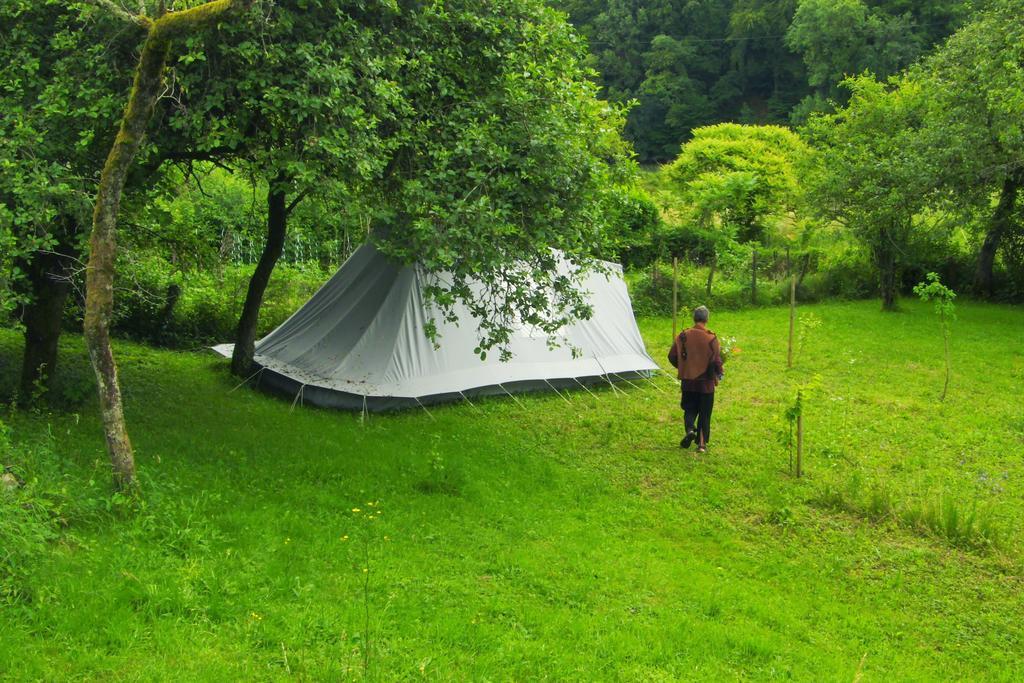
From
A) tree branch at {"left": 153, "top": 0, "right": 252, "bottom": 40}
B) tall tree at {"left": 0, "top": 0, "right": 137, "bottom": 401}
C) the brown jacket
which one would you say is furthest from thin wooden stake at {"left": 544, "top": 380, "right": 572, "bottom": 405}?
tree branch at {"left": 153, "top": 0, "right": 252, "bottom": 40}

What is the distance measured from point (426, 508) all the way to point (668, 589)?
2.17 meters

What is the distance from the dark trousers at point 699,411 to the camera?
373 inches

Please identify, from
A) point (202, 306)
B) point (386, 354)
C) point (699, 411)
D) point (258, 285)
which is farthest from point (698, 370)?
point (202, 306)

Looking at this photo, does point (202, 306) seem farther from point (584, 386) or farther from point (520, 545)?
point (520, 545)

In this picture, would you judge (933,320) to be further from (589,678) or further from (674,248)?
(589,678)

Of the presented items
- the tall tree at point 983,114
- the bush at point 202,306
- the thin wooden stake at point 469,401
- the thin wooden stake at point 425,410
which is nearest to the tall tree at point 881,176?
the tall tree at point 983,114

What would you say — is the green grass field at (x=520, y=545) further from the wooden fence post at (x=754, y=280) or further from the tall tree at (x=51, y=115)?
the wooden fence post at (x=754, y=280)

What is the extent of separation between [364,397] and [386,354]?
0.65 m

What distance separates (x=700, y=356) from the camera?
9148mm

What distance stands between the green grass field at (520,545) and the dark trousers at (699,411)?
0.92ft

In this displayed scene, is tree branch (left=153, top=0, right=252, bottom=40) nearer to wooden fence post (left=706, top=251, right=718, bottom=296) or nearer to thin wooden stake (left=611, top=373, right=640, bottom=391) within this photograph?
thin wooden stake (left=611, top=373, right=640, bottom=391)

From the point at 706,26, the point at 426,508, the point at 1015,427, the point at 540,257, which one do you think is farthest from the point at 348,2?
the point at 706,26

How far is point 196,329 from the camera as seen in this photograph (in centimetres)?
1330

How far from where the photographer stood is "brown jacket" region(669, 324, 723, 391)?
9.11 meters
